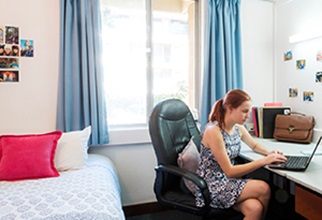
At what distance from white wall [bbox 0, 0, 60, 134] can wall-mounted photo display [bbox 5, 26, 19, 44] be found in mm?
37

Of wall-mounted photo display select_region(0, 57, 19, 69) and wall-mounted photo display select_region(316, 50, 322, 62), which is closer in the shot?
wall-mounted photo display select_region(0, 57, 19, 69)

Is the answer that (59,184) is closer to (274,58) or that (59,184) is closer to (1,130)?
(1,130)

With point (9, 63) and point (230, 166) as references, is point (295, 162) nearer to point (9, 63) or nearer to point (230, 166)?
point (230, 166)

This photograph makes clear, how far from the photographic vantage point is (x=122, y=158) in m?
2.27

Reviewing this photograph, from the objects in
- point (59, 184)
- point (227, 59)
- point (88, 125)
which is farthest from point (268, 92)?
point (59, 184)

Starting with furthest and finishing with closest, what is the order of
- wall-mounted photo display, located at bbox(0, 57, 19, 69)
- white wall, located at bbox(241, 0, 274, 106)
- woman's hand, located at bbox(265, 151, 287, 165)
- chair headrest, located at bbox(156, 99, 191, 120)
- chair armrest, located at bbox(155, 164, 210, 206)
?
white wall, located at bbox(241, 0, 274, 106), wall-mounted photo display, located at bbox(0, 57, 19, 69), chair headrest, located at bbox(156, 99, 191, 120), woman's hand, located at bbox(265, 151, 287, 165), chair armrest, located at bbox(155, 164, 210, 206)

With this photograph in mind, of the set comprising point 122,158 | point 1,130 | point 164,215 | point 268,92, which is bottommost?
point 164,215

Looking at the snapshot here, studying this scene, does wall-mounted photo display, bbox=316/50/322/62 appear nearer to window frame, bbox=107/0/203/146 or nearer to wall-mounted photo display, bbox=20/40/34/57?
window frame, bbox=107/0/203/146

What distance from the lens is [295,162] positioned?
4.76 ft

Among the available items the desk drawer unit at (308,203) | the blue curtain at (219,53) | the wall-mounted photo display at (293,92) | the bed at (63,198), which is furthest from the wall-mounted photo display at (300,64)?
the bed at (63,198)

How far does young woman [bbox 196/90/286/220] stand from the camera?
1.38 metres

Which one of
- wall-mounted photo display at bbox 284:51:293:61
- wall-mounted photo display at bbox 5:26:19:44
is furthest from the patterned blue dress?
wall-mounted photo display at bbox 5:26:19:44

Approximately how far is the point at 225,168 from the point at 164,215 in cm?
117

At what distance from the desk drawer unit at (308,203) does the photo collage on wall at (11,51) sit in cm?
227
